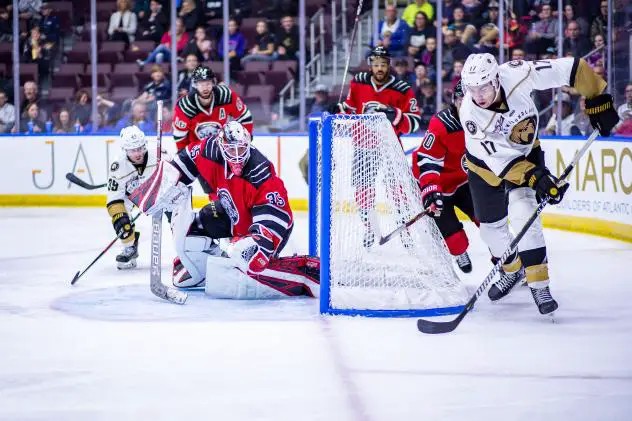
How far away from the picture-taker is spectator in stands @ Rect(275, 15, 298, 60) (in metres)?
8.47

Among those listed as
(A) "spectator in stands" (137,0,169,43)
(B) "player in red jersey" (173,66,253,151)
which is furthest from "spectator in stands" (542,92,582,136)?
(A) "spectator in stands" (137,0,169,43)

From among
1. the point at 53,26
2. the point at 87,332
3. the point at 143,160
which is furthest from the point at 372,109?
the point at 53,26

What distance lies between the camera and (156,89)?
8664mm

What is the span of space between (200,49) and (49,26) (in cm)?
136

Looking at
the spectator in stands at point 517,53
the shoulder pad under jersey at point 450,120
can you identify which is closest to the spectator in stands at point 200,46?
the spectator in stands at point 517,53

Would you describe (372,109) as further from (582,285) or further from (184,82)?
(184,82)

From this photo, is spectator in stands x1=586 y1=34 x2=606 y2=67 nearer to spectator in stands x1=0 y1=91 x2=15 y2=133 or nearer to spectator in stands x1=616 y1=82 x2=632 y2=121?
spectator in stands x1=616 y1=82 x2=632 y2=121

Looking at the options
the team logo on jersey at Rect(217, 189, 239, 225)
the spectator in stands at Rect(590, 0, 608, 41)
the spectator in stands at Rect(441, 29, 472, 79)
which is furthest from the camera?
the spectator in stands at Rect(441, 29, 472, 79)

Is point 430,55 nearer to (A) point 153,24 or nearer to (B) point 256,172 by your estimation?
(A) point 153,24

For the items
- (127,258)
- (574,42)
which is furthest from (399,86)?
(574,42)

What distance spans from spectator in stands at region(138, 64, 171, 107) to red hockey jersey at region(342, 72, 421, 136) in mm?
2909

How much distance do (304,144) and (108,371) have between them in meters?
5.22

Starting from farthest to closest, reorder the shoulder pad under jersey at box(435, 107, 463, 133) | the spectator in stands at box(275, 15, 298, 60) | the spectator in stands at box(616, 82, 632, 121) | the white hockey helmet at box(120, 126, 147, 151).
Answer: the spectator in stands at box(275, 15, 298, 60) < the spectator in stands at box(616, 82, 632, 121) < the white hockey helmet at box(120, 126, 147, 151) < the shoulder pad under jersey at box(435, 107, 463, 133)

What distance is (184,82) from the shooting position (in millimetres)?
8664
